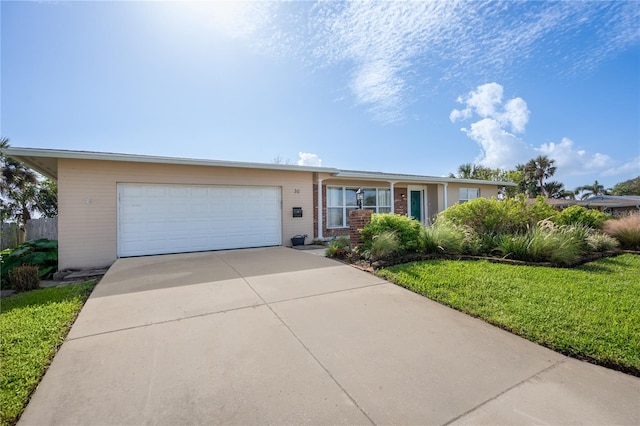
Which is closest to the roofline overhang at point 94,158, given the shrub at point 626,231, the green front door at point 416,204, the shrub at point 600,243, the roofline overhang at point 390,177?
the roofline overhang at point 390,177

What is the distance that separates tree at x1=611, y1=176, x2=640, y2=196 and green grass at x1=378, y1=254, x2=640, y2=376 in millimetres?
60662

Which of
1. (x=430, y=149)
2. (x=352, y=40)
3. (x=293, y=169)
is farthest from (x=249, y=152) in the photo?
(x=430, y=149)

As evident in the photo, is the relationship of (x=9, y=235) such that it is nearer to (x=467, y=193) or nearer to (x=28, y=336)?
(x=28, y=336)

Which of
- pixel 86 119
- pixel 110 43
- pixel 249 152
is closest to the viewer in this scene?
pixel 110 43

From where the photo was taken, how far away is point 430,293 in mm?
4359

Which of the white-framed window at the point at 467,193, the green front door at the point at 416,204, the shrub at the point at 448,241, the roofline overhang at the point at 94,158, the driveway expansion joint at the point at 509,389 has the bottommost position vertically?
the driveway expansion joint at the point at 509,389

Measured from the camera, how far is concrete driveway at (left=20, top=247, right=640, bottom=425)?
1.90m

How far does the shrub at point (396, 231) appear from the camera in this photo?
6.82 meters

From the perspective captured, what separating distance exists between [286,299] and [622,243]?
35.5 feet

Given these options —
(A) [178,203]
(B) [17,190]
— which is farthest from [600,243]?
(B) [17,190]

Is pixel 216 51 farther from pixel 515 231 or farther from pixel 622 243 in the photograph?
pixel 622 243

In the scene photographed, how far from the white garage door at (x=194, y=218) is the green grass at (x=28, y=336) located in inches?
122

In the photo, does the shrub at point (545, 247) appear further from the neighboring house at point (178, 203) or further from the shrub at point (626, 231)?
the neighboring house at point (178, 203)

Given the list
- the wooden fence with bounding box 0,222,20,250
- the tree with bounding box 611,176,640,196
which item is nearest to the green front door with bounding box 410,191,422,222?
the wooden fence with bounding box 0,222,20,250
